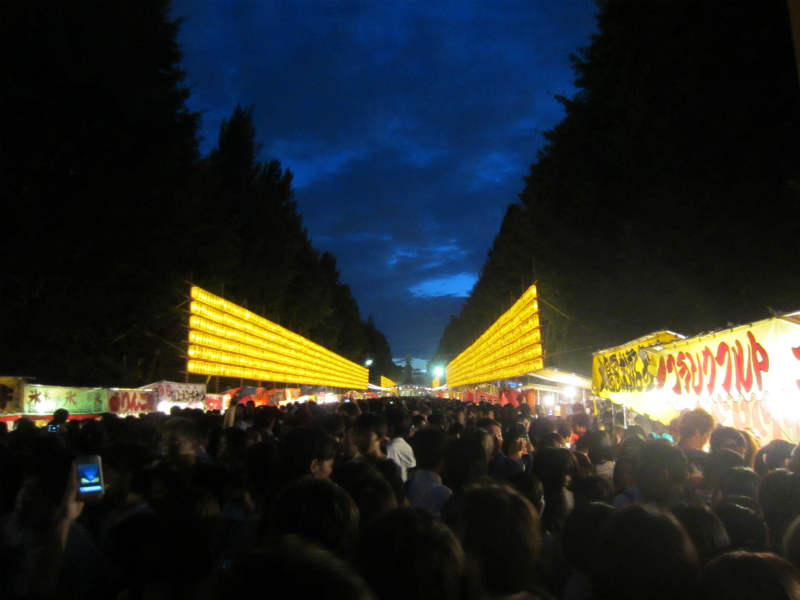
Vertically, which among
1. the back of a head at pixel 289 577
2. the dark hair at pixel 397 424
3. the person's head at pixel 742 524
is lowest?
the person's head at pixel 742 524

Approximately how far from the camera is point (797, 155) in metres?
11.6

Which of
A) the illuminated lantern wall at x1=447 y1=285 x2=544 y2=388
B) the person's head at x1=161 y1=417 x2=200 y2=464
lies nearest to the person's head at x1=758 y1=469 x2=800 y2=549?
the person's head at x1=161 y1=417 x2=200 y2=464

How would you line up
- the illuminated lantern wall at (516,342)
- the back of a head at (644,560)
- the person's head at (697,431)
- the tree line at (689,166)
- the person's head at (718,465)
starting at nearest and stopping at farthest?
the back of a head at (644,560)
the person's head at (718,465)
the person's head at (697,431)
the tree line at (689,166)
the illuminated lantern wall at (516,342)

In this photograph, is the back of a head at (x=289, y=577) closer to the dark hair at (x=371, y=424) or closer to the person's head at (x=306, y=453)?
the person's head at (x=306, y=453)

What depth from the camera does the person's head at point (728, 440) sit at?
582 cm

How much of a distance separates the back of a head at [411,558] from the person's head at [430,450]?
268cm

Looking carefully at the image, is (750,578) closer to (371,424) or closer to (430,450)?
(430,450)

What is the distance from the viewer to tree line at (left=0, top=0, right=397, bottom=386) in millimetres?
15703

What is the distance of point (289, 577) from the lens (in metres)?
1.46

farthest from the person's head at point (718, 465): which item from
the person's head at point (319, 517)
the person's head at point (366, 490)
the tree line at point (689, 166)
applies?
the tree line at point (689, 166)

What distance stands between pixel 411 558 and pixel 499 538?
0.54 m

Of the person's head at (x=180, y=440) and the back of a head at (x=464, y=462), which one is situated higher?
the person's head at (x=180, y=440)

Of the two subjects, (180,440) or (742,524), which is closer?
(742,524)

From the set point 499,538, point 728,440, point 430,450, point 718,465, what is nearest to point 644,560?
point 499,538
